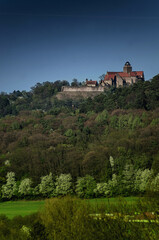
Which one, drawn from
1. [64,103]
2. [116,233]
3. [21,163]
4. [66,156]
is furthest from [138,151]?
[64,103]

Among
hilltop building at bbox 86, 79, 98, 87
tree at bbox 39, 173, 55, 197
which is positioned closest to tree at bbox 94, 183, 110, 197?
tree at bbox 39, 173, 55, 197

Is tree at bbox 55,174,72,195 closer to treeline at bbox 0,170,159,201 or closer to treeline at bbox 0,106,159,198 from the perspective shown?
treeline at bbox 0,170,159,201

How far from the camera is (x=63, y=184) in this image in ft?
156

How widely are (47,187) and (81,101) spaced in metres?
66.4

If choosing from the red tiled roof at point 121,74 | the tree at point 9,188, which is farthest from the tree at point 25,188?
the red tiled roof at point 121,74

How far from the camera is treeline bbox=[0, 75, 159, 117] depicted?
79.4m

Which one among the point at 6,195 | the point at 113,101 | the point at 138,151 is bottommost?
the point at 6,195

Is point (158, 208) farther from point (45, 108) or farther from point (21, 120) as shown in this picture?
point (45, 108)

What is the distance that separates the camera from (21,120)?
294 feet

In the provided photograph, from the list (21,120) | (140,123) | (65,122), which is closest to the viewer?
(140,123)

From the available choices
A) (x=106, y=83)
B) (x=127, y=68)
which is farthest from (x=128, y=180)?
(x=127, y=68)

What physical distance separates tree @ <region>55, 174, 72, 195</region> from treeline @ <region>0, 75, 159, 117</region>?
112ft

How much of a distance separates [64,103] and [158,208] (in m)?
97.6

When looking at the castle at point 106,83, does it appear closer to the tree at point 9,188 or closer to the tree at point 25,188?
the tree at point 9,188
